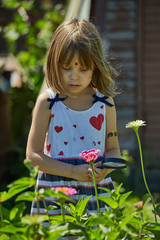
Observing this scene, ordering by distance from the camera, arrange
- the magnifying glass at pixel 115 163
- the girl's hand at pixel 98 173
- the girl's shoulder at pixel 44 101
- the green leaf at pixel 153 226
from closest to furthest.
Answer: the green leaf at pixel 153 226 → the magnifying glass at pixel 115 163 → the girl's hand at pixel 98 173 → the girl's shoulder at pixel 44 101

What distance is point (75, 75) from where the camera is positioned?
1.86 meters

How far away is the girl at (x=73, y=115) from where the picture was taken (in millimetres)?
1854

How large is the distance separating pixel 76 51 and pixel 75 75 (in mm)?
92

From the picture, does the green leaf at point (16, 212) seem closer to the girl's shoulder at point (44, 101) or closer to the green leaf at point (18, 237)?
the green leaf at point (18, 237)

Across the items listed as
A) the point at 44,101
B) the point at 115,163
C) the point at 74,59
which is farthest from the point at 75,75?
the point at 115,163

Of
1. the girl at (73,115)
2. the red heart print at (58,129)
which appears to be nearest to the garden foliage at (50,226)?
the girl at (73,115)

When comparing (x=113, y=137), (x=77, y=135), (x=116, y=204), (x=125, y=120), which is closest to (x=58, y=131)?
(x=77, y=135)

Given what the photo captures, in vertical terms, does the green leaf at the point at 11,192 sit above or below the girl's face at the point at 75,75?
below

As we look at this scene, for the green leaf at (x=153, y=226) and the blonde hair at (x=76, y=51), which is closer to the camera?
the green leaf at (x=153, y=226)

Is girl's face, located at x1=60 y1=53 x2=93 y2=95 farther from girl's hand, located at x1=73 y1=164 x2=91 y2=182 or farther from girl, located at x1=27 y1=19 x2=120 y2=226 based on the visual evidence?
girl's hand, located at x1=73 y1=164 x2=91 y2=182

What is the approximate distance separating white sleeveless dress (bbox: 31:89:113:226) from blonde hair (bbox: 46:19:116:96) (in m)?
0.08

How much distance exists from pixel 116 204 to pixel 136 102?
4.72 meters

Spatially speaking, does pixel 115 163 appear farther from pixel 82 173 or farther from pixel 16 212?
pixel 16 212

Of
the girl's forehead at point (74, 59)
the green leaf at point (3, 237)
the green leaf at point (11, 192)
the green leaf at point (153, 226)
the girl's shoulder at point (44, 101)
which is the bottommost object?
the green leaf at point (3, 237)
